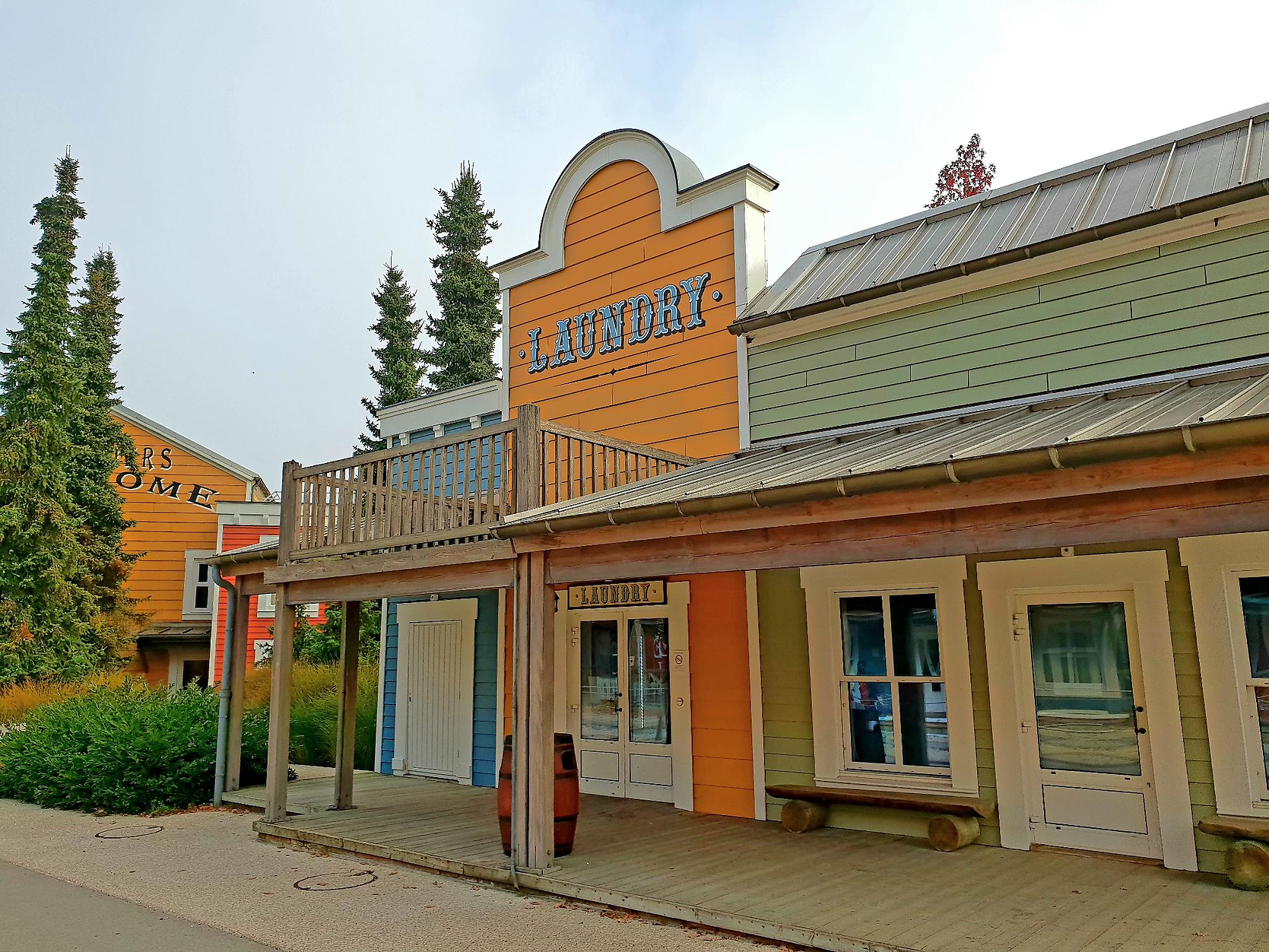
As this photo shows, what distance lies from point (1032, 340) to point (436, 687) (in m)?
8.12

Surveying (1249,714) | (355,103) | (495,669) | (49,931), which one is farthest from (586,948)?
(355,103)

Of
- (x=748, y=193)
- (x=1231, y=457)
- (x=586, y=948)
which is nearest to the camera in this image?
(x=1231, y=457)

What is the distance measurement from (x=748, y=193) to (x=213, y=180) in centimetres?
1122

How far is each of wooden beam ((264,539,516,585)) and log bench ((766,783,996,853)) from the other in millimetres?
3266

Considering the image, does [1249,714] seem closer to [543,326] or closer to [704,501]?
[704,501]

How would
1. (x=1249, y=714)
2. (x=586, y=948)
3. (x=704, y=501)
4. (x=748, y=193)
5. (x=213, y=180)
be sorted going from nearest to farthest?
(x=586, y=948), (x=704, y=501), (x=1249, y=714), (x=748, y=193), (x=213, y=180)

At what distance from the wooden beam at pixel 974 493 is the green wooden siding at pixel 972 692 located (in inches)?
90.0

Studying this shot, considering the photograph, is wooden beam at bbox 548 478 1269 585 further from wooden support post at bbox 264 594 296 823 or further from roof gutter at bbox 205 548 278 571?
roof gutter at bbox 205 548 278 571

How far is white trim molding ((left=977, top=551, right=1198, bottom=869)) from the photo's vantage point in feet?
20.0

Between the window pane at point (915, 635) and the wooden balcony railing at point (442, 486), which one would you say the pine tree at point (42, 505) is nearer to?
the wooden balcony railing at point (442, 486)

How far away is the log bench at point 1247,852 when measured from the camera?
18.0 ft

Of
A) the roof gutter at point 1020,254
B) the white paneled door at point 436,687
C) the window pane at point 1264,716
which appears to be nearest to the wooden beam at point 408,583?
the white paneled door at point 436,687

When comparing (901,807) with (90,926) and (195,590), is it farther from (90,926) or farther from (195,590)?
(195,590)

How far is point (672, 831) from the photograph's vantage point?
775cm
